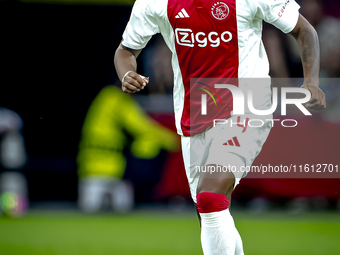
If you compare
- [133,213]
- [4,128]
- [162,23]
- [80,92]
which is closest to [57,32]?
[80,92]

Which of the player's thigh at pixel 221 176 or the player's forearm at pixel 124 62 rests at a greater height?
the player's forearm at pixel 124 62

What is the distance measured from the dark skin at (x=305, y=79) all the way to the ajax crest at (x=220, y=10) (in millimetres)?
450

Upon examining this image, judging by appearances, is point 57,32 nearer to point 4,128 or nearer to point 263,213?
point 4,128

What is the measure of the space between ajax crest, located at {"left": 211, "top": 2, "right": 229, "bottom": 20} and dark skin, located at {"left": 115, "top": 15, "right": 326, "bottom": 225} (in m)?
0.45

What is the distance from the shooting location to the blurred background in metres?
5.46

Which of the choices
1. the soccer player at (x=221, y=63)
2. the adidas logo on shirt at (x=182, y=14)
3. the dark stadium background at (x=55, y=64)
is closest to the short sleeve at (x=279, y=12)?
the soccer player at (x=221, y=63)

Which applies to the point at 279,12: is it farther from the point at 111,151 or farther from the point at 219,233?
the point at 111,151

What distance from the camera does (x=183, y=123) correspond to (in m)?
3.22

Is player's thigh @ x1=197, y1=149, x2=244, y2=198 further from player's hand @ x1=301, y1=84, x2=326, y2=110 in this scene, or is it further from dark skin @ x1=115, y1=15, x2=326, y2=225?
player's hand @ x1=301, y1=84, x2=326, y2=110

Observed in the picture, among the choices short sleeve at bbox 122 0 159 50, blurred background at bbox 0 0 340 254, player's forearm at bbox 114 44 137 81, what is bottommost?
blurred background at bbox 0 0 340 254

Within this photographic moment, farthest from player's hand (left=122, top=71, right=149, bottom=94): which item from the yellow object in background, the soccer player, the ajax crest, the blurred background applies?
the yellow object in background

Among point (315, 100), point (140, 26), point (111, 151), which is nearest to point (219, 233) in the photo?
point (315, 100)

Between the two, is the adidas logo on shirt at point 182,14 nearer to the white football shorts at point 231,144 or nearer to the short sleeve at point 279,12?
the short sleeve at point 279,12

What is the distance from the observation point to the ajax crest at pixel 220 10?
9.71 feet
